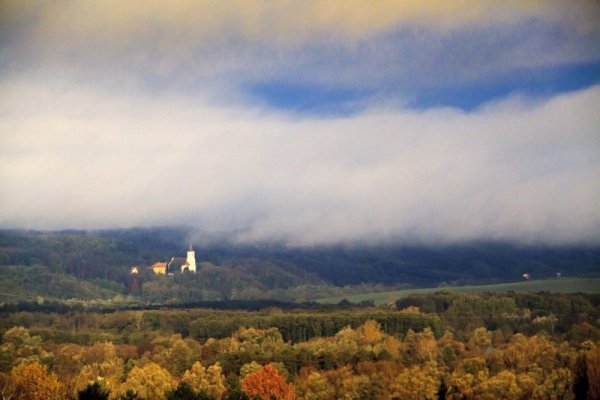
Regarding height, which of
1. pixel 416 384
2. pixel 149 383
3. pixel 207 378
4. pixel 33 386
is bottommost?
pixel 207 378

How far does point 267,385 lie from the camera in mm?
74312

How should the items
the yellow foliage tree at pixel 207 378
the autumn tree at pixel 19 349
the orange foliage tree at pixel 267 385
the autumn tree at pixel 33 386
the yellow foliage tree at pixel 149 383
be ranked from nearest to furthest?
the autumn tree at pixel 33 386 → the yellow foliage tree at pixel 149 383 → the orange foliage tree at pixel 267 385 → the yellow foliage tree at pixel 207 378 → the autumn tree at pixel 19 349

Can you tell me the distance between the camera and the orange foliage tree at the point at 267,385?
72.1 metres

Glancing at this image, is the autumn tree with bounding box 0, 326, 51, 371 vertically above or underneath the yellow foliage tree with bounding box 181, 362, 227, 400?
above

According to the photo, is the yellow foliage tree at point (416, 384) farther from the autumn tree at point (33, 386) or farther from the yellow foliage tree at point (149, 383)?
the autumn tree at point (33, 386)

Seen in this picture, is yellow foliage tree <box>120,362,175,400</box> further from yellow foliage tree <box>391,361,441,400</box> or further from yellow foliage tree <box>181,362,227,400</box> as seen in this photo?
yellow foliage tree <box>391,361,441,400</box>

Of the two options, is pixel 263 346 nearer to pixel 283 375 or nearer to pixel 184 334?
pixel 283 375

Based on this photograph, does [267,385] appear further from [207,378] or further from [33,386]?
[33,386]

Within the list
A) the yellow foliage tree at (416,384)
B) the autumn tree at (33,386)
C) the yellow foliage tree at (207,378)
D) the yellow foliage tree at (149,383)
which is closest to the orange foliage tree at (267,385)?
the yellow foliage tree at (207,378)

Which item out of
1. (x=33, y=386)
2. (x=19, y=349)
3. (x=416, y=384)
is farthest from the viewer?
(x=19, y=349)

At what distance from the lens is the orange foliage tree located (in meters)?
72.1

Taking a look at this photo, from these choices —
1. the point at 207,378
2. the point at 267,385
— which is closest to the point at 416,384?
the point at 267,385

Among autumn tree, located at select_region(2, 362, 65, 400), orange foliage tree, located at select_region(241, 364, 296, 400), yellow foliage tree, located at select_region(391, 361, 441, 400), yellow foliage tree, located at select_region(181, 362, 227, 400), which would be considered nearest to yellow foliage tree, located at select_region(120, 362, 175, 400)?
yellow foliage tree, located at select_region(181, 362, 227, 400)

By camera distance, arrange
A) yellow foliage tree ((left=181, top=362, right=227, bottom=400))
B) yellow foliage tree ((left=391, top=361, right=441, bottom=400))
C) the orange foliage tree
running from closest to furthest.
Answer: yellow foliage tree ((left=391, top=361, right=441, bottom=400)), the orange foliage tree, yellow foliage tree ((left=181, top=362, right=227, bottom=400))
